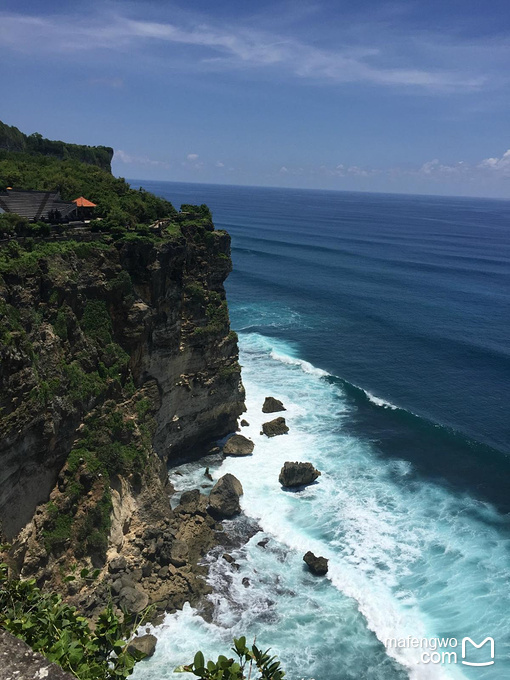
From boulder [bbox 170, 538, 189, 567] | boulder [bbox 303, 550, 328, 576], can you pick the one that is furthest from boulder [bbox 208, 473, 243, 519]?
boulder [bbox 303, 550, 328, 576]

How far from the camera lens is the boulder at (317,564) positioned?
3177cm

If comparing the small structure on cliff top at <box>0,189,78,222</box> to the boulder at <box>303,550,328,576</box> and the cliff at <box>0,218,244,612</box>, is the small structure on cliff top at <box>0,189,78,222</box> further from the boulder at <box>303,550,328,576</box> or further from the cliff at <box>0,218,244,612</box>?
the boulder at <box>303,550,328,576</box>

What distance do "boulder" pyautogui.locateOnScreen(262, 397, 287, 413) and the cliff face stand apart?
5935mm

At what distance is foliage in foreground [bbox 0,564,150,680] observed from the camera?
29.1 feet

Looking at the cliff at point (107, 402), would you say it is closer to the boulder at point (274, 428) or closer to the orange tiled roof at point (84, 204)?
the orange tiled roof at point (84, 204)

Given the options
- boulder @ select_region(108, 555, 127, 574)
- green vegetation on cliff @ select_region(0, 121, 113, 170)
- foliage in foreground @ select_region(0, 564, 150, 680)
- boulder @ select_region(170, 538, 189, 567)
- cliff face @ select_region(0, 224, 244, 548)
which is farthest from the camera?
green vegetation on cliff @ select_region(0, 121, 113, 170)

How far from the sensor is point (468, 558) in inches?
1325

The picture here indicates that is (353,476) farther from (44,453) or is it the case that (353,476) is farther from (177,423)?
(44,453)

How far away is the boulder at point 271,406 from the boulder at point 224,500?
42.7ft

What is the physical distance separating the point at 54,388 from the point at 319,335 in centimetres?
4716

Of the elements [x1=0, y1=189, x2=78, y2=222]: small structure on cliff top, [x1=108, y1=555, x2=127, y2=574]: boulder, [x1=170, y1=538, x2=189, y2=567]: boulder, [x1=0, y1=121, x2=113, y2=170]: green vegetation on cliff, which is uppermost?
[x1=0, y1=121, x2=113, y2=170]: green vegetation on cliff

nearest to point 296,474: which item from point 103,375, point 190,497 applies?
point 190,497

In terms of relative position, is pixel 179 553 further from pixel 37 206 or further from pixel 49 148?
pixel 49 148

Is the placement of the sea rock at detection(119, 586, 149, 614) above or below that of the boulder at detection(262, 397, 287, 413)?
below
